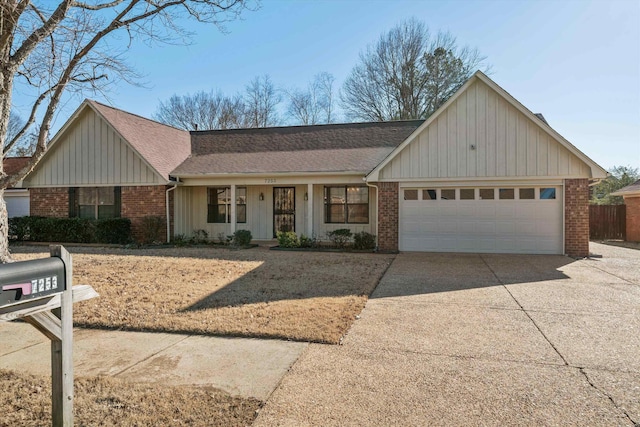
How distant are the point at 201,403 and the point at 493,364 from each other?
278cm

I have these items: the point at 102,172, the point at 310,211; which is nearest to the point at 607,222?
the point at 310,211

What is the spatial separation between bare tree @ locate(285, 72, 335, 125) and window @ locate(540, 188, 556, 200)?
2319 centimetres

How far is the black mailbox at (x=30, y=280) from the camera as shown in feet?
7.13

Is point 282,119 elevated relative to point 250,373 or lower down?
elevated

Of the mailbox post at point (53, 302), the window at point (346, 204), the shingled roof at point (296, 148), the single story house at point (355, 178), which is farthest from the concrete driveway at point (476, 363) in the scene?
the shingled roof at point (296, 148)

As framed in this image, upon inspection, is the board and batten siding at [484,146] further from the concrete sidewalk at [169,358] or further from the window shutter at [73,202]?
the window shutter at [73,202]

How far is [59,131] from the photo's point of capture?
51.2 ft

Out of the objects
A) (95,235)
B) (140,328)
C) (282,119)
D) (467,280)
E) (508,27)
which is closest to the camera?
(140,328)

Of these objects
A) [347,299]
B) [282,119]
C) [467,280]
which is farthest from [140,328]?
[282,119]

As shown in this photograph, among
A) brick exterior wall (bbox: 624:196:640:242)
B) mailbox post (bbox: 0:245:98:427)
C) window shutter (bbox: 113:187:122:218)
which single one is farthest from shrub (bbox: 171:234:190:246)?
brick exterior wall (bbox: 624:196:640:242)

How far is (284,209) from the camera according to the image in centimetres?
1588

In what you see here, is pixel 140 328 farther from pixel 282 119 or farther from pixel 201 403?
pixel 282 119

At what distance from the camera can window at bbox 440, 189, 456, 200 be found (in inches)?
500

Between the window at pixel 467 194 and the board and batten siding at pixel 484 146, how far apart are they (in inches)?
20.7
